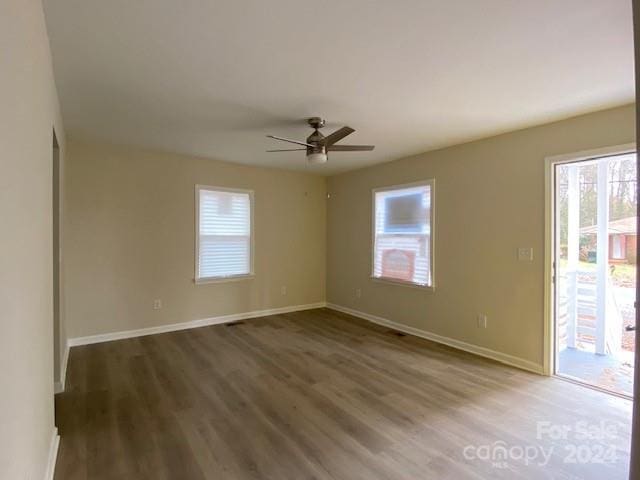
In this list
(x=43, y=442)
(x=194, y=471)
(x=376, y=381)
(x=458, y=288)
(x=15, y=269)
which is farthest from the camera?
(x=458, y=288)

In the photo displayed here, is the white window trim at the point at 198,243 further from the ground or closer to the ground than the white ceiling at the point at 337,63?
closer to the ground

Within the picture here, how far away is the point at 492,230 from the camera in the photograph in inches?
147

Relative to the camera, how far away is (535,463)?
2.01 metres

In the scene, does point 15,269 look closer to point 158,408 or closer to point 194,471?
point 194,471

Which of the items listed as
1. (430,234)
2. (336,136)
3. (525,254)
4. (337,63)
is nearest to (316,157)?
(336,136)

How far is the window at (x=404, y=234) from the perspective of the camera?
4.49 meters

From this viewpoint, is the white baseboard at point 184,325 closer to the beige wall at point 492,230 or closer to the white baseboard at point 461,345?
the white baseboard at point 461,345

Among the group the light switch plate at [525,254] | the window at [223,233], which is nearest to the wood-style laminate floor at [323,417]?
the light switch plate at [525,254]

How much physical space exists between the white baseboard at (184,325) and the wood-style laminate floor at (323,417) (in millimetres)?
253

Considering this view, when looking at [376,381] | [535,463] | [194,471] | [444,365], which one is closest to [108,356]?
[194,471]

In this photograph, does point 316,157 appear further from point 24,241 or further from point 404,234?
point 24,241

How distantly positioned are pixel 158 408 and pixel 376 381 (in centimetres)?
189

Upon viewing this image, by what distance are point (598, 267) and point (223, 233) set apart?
16.4 feet

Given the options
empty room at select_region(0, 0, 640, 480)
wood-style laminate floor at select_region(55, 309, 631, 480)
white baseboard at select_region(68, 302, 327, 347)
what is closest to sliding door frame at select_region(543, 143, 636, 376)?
empty room at select_region(0, 0, 640, 480)
